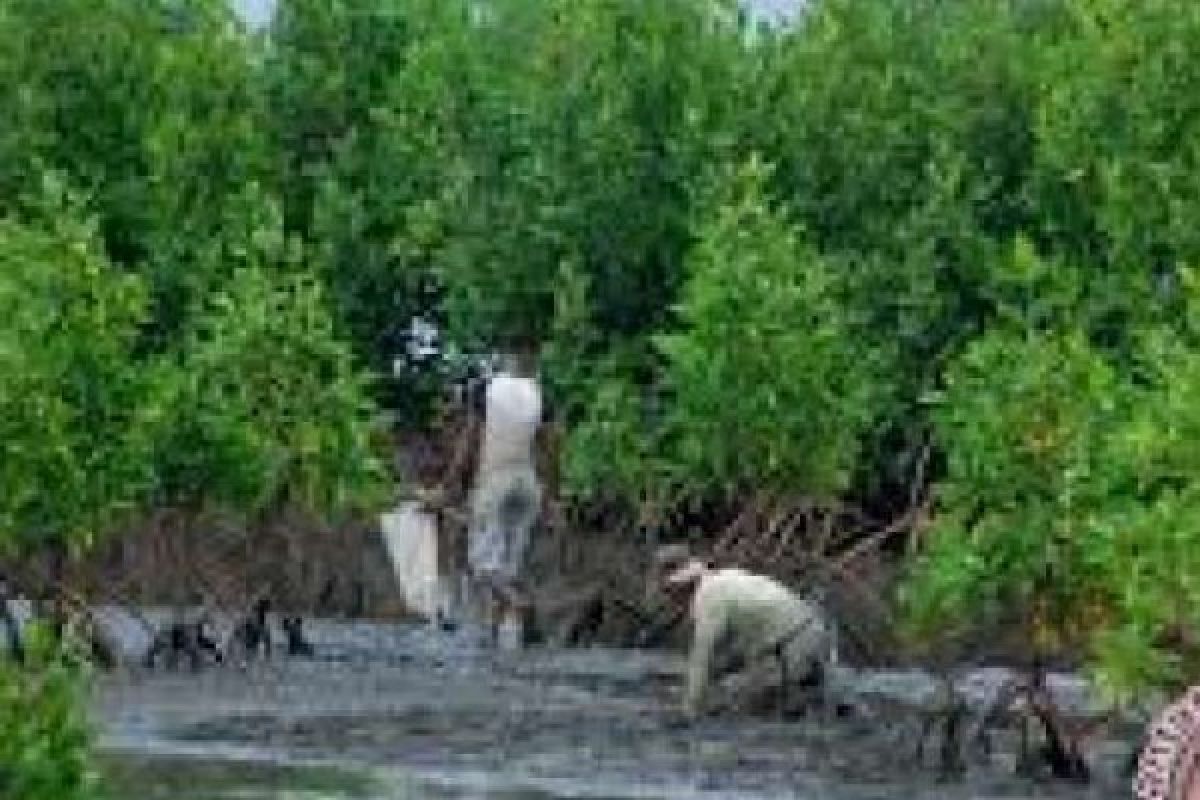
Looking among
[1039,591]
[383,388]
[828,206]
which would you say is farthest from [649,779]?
[383,388]

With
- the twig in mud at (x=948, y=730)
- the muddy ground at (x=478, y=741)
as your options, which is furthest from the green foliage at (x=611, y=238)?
the muddy ground at (x=478, y=741)

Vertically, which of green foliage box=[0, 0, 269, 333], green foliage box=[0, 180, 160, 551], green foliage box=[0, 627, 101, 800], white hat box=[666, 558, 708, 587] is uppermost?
green foliage box=[0, 0, 269, 333]

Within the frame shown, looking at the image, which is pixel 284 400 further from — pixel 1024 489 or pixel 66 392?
pixel 1024 489

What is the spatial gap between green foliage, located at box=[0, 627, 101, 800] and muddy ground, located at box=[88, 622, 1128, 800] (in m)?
8.88

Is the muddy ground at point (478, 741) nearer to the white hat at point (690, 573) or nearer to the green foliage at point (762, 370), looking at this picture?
the white hat at point (690, 573)

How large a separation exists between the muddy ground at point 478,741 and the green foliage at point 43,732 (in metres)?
8.88

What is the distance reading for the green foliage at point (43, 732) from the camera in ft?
A: 32.3

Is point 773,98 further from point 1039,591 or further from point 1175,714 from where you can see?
point 1175,714

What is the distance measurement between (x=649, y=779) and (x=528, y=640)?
906cm

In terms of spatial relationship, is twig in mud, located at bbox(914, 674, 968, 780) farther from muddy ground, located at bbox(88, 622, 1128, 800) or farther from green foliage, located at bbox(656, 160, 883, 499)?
green foliage, located at bbox(656, 160, 883, 499)

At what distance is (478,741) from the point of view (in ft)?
73.2

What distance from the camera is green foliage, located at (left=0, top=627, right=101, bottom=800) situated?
9.86 metres

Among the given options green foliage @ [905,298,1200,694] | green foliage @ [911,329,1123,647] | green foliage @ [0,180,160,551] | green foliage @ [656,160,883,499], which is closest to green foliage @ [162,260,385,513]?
green foliage @ [0,180,160,551]

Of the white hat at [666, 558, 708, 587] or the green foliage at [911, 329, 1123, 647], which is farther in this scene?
the white hat at [666, 558, 708, 587]
